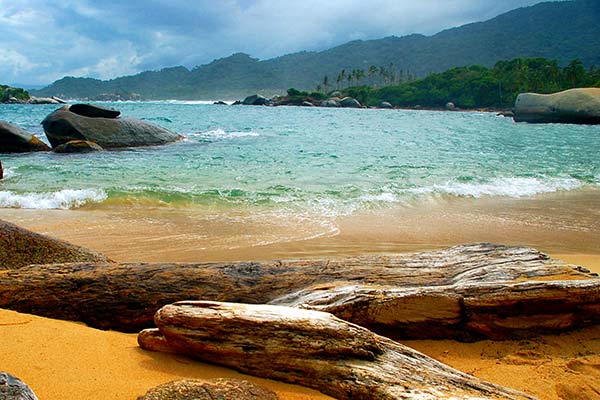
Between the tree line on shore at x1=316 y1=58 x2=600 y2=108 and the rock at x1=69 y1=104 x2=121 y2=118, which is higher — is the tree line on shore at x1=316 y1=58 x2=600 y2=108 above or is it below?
above

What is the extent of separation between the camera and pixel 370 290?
3156 millimetres

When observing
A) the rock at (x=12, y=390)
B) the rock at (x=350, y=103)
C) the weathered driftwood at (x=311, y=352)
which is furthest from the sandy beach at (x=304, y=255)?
the rock at (x=350, y=103)

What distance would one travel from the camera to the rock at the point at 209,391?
213 cm

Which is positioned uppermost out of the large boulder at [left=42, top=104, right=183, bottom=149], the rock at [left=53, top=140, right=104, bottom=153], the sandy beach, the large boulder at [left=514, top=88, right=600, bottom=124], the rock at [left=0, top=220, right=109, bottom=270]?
the large boulder at [left=514, top=88, right=600, bottom=124]

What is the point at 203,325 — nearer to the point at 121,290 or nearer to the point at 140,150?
the point at 121,290

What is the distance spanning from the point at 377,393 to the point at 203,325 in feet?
3.33

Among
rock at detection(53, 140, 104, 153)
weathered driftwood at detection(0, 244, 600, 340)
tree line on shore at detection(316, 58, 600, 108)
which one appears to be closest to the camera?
weathered driftwood at detection(0, 244, 600, 340)

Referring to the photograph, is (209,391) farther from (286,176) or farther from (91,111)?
(91,111)

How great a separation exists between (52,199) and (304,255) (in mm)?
5652

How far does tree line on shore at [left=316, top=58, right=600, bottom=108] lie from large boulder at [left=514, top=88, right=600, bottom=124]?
2629 cm

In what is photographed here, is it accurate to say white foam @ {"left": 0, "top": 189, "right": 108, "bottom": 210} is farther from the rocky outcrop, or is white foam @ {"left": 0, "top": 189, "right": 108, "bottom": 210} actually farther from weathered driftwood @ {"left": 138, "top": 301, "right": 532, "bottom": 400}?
the rocky outcrop

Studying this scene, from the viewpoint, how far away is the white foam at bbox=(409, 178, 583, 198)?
33.3 feet

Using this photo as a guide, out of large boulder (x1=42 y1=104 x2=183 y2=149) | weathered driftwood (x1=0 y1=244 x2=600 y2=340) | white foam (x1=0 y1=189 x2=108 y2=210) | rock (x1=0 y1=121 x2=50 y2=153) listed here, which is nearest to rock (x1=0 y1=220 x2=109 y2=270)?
weathered driftwood (x1=0 y1=244 x2=600 y2=340)

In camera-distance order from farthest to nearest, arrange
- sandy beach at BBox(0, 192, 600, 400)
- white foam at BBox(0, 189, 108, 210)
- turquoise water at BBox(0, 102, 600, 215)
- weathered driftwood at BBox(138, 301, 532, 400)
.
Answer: turquoise water at BBox(0, 102, 600, 215)
white foam at BBox(0, 189, 108, 210)
sandy beach at BBox(0, 192, 600, 400)
weathered driftwood at BBox(138, 301, 532, 400)
